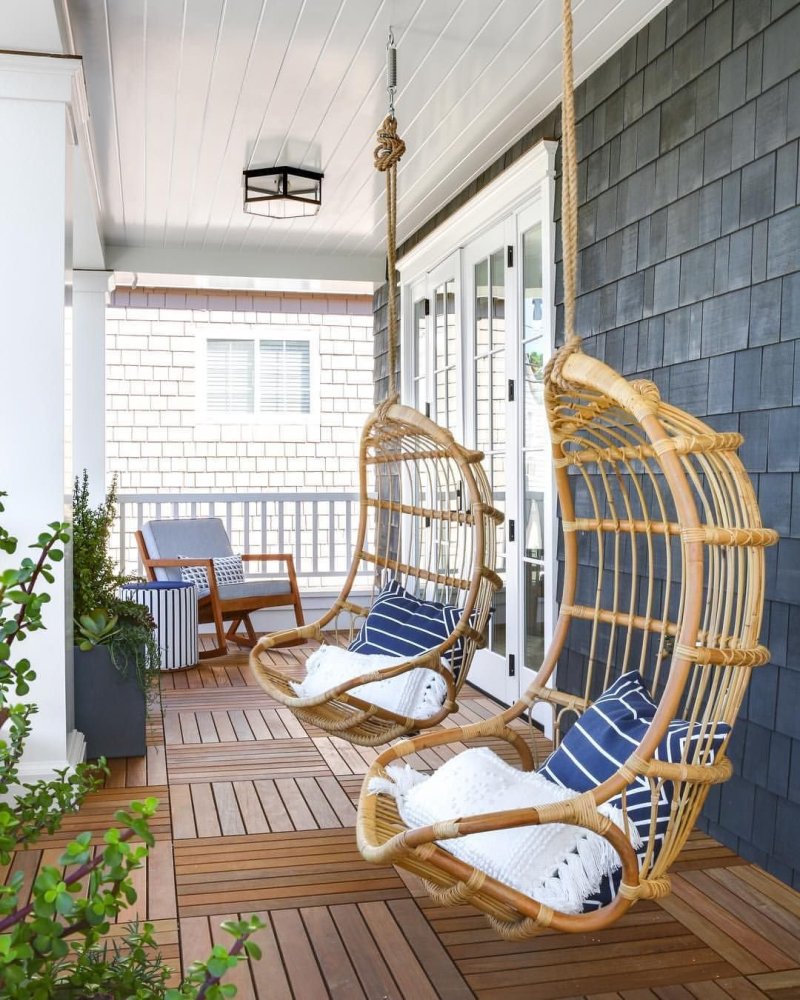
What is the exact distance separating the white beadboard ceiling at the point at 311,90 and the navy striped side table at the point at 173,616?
2.11 m

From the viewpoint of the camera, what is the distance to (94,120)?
165 inches

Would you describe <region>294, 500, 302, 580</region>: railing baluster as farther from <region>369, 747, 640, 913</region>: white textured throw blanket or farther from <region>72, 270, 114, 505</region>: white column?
<region>369, 747, 640, 913</region>: white textured throw blanket

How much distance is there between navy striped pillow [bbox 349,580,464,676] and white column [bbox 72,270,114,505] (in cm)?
341

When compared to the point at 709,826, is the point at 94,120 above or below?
above

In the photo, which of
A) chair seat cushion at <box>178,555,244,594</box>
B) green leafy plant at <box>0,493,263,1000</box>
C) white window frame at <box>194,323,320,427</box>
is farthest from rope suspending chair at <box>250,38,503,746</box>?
white window frame at <box>194,323,320,427</box>

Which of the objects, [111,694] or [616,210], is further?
[111,694]

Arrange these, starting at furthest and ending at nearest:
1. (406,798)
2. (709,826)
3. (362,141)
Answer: (362,141), (709,826), (406,798)

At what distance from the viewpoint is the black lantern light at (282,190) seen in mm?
4648

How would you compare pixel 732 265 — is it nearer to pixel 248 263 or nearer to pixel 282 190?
pixel 282 190

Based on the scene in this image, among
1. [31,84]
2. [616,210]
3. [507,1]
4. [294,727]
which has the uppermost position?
[507,1]

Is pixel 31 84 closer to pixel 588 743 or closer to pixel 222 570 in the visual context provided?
pixel 588 743

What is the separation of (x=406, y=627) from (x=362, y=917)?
1.03m

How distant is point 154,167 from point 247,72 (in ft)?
4.16

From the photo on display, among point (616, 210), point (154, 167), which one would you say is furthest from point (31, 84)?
point (616, 210)
